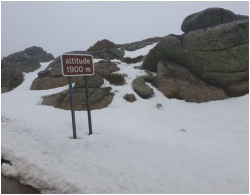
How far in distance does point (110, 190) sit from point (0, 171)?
3.22 m

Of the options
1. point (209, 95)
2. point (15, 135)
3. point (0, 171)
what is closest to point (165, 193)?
point (0, 171)

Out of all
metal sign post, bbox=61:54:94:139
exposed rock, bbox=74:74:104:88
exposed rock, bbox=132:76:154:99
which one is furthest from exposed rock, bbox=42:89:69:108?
metal sign post, bbox=61:54:94:139

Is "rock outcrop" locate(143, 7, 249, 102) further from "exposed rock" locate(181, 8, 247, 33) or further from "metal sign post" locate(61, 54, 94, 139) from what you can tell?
"metal sign post" locate(61, 54, 94, 139)

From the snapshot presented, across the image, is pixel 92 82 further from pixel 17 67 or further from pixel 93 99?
pixel 17 67

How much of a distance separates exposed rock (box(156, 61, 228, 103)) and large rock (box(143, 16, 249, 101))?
19.2 inches

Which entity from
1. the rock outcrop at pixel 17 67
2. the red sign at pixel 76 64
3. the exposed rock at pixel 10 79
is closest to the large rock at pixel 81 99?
the red sign at pixel 76 64

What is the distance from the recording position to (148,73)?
1838 cm

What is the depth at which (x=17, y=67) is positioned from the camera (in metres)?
27.0

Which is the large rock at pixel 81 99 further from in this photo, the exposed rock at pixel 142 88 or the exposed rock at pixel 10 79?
the exposed rock at pixel 10 79

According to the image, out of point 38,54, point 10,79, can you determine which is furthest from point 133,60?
point 38,54

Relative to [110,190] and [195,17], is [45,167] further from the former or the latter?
[195,17]

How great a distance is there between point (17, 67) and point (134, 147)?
75.4 feet

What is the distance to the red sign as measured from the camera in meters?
8.84

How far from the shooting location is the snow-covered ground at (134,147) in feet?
19.7
